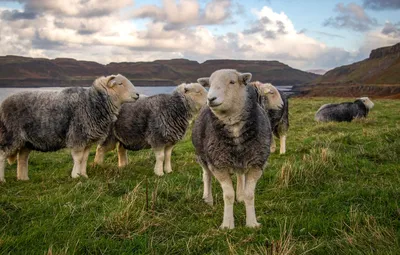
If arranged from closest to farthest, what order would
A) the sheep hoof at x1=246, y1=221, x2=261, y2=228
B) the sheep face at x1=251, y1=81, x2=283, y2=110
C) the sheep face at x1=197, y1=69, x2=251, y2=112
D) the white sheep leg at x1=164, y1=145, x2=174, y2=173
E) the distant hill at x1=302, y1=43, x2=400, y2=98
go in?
the sheep face at x1=197, y1=69, x2=251, y2=112 < the sheep hoof at x1=246, y1=221, x2=261, y2=228 < the white sheep leg at x1=164, y1=145, x2=174, y2=173 < the sheep face at x1=251, y1=81, x2=283, y2=110 < the distant hill at x1=302, y1=43, x2=400, y2=98

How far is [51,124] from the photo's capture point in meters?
8.40

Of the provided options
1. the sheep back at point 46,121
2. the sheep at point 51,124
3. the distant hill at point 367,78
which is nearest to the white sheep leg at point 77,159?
the sheep at point 51,124

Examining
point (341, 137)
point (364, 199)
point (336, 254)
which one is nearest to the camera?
point (336, 254)

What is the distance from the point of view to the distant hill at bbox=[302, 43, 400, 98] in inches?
3024

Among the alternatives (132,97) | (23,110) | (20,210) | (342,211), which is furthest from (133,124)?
(342,211)

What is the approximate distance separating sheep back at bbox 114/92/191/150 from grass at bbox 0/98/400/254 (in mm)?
1034

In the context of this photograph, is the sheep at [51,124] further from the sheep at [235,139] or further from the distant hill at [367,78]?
the distant hill at [367,78]

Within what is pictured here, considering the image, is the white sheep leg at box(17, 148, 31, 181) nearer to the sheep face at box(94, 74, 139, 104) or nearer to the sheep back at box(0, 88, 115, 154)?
the sheep back at box(0, 88, 115, 154)

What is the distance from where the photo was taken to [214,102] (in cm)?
497

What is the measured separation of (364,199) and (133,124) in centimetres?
576

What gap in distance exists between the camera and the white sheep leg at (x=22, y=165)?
870 centimetres

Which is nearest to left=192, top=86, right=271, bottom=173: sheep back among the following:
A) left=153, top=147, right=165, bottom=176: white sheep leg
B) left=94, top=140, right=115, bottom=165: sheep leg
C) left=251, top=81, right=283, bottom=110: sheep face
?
left=153, top=147, right=165, bottom=176: white sheep leg

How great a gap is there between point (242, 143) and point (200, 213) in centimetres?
130

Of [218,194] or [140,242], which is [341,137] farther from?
[140,242]
